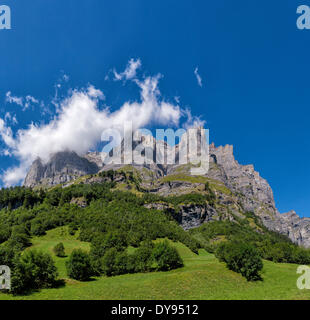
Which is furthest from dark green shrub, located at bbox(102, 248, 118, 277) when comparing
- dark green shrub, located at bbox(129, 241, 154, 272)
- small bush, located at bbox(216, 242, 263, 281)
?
small bush, located at bbox(216, 242, 263, 281)

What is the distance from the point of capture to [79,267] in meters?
65.2

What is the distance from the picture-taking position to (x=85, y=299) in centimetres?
4512

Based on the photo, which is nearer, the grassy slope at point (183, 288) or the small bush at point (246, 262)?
the grassy slope at point (183, 288)

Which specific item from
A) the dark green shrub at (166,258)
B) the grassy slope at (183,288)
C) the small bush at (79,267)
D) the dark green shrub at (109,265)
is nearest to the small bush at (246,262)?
the grassy slope at (183,288)

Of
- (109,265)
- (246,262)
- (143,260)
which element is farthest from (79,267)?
(246,262)

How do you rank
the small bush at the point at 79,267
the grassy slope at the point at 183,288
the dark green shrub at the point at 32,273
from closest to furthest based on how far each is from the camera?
the dark green shrub at the point at 32,273, the grassy slope at the point at 183,288, the small bush at the point at 79,267

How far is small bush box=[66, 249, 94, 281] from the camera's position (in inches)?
2562

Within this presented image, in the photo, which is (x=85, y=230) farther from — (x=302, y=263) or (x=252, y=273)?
(x=302, y=263)

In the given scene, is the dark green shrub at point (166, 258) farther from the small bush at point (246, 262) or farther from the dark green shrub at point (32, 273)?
the dark green shrub at point (32, 273)

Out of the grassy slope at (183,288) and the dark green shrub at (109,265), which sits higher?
the dark green shrub at (109,265)

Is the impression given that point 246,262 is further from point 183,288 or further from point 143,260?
point 143,260

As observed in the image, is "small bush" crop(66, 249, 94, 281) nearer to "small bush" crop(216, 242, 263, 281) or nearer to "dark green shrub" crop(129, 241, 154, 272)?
"dark green shrub" crop(129, 241, 154, 272)

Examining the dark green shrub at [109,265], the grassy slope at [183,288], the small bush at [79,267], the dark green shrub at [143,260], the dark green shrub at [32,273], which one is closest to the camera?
the dark green shrub at [32,273]

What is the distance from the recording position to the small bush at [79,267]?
6506 centimetres
